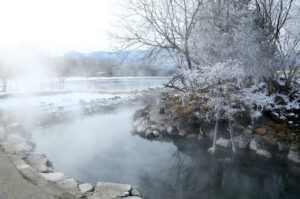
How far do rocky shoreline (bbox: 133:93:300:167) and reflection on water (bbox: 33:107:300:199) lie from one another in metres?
0.38

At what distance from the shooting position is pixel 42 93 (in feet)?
40.1

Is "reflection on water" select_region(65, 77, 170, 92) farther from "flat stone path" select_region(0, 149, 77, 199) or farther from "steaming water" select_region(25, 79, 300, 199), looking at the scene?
"flat stone path" select_region(0, 149, 77, 199)

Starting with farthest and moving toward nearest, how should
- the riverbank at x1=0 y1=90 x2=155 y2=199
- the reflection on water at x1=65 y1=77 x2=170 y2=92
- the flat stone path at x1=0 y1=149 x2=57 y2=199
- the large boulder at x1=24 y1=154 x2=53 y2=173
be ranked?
1. the reflection on water at x1=65 y1=77 x2=170 y2=92
2. the large boulder at x1=24 y1=154 x2=53 y2=173
3. the riverbank at x1=0 y1=90 x2=155 y2=199
4. the flat stone path at x1=0 y1=149 x2=57 y2=199

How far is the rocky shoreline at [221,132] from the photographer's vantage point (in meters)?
5.15

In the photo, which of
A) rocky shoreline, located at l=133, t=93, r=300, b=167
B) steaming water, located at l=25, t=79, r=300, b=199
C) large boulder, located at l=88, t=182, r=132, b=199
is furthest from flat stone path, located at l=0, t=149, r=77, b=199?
rocky shoreline, located at l=133, t=93, r=300, b=167

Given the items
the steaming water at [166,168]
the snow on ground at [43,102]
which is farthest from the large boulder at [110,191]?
the snow on ground at [43,102]

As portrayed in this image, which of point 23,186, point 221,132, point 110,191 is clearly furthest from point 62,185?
point 221,132

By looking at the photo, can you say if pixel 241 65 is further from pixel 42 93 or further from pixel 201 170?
pixel 42 93

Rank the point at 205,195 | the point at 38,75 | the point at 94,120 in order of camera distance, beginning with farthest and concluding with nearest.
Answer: the point at 38,75 → the point at 94,120 → the point at 205,195

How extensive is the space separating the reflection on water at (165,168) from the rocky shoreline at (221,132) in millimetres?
378

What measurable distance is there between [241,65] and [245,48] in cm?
49

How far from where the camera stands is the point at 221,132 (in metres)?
6.06

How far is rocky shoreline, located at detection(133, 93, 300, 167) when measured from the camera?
16.9 feet

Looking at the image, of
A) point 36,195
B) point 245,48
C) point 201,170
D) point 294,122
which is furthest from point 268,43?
point 36,195
